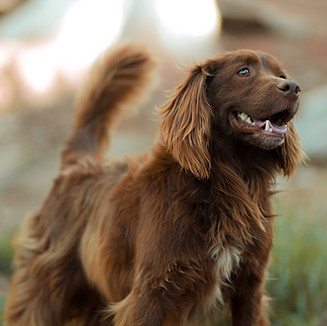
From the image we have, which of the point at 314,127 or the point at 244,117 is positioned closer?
the point at 244,117

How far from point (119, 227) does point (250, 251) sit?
0.88 meters

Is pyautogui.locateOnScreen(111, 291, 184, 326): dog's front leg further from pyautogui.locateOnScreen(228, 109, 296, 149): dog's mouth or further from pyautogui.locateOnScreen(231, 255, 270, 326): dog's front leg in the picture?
pyautogui.locateOnScreen(228, 109, 296, 149): dog's mouth

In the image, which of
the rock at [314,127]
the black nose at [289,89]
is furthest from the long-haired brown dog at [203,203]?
the rock at [314,127]

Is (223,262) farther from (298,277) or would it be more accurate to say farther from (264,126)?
(298,277)

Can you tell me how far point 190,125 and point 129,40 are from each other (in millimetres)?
5646

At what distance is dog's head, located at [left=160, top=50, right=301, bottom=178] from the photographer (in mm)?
3135

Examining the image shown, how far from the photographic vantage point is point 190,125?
323 centimetres

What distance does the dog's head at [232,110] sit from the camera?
3135 millimetres

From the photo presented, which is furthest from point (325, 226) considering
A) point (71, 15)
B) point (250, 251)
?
point (71, 15)

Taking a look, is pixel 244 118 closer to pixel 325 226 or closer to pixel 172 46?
pixel 325 226

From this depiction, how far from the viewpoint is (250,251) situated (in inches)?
133

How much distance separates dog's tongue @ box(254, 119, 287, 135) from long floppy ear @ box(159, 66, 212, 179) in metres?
0.29

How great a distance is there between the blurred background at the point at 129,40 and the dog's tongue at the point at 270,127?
2.11 meters

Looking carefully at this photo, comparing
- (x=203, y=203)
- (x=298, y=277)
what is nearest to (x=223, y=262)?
(x=203, y=203)
